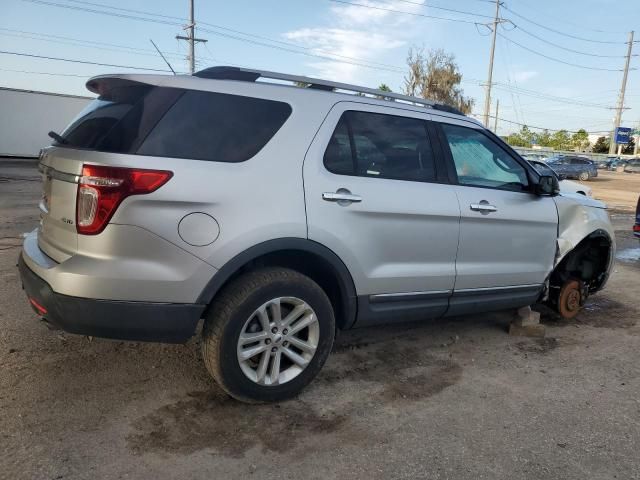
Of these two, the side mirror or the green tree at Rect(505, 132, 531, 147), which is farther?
the green tree at Rect(505, 132, 531, 147)

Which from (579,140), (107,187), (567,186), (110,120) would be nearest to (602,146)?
(579,140)

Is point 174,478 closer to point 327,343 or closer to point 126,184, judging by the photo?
point 327,343

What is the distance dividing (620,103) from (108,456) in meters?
81.9

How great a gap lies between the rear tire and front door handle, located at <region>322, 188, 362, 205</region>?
0.50 metres

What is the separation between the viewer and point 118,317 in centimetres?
272

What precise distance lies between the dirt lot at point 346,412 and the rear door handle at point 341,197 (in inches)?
49.4

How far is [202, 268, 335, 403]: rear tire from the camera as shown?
Result: 2949 millimetres

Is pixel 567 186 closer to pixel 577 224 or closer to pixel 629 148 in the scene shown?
pixel 577 224

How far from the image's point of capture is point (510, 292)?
4309 mm

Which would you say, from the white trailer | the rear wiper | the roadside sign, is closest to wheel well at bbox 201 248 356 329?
the rear wiper

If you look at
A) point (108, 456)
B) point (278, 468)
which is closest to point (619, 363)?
point (278, 468)

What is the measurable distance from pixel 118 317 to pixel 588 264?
4.51 metres

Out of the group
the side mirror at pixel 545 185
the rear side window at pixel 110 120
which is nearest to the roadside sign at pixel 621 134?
the side mirror at pixel 545 185

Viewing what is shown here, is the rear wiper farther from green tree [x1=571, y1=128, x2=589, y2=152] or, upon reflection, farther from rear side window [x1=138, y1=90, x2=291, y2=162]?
green tree [x1=571, y1=128, x2=589, y2=152]
